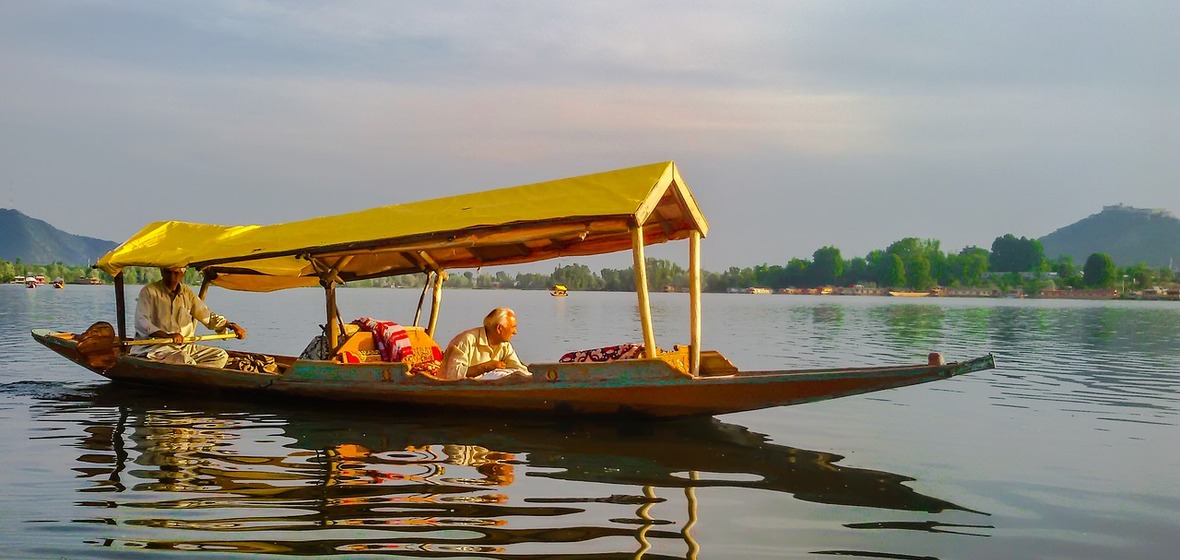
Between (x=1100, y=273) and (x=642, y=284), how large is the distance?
156408mm

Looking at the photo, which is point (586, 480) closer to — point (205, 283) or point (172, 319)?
point (172, 319)

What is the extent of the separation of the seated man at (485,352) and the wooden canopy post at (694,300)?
1833 mm

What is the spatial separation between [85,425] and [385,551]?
6671mm

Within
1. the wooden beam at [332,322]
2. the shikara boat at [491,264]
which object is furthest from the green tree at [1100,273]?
the wooden beam at [332,322]

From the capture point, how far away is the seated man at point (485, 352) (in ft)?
33.4

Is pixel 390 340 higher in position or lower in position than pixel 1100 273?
lower

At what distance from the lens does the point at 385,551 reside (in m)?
5.62

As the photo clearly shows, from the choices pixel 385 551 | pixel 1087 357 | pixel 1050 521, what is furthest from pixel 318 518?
pixel 1087 357

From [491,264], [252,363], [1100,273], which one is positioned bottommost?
[252,363]

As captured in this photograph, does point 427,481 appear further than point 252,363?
No

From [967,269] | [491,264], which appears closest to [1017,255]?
[967,269]

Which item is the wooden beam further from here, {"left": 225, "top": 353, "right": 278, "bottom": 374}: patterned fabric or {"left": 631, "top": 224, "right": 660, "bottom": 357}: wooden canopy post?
{"left": 631, "top": 224, "right": 660, "bottom": 357}: wooden canopy post

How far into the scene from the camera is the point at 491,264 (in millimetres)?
13391

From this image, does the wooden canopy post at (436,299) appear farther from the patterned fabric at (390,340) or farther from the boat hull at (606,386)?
the boat hull at (606,386)
